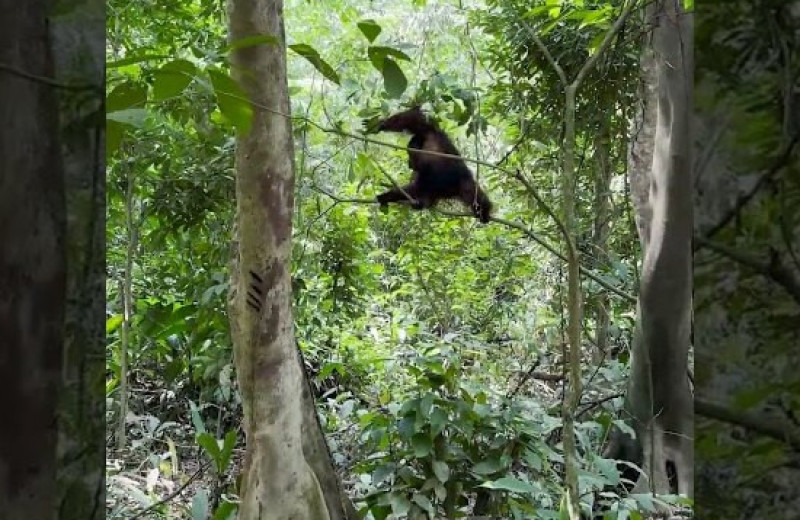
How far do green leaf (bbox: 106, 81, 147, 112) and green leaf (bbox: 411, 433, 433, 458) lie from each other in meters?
1.60

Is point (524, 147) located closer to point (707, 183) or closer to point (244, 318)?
point (244, 318)

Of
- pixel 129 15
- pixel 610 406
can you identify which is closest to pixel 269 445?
pixel 129 15

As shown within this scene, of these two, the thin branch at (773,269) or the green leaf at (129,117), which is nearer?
the thin branch at (773,269)

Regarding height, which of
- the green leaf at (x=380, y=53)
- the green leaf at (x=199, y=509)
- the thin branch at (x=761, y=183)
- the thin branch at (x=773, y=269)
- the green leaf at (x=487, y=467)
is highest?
the green leaf at (x=380, y=53)

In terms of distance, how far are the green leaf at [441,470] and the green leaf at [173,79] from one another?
1645 millimetres

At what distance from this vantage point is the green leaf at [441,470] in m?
2.21

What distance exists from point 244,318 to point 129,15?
150 centimetres

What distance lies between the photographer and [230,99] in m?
0.83

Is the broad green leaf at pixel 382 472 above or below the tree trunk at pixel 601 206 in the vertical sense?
below

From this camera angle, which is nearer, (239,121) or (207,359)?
(239,121)

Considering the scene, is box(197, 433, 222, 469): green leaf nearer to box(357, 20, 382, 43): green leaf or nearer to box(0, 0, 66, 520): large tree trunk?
box(357, 20, 382, 43): green leaf

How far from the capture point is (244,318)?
5.94 ft

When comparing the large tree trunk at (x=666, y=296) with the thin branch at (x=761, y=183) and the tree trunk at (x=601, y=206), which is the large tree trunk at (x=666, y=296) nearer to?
the tree trunk at (x=601, y=206)

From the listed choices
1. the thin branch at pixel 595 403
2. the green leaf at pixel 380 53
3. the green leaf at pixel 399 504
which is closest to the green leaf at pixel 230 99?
the green leaf at pixel 380 53
